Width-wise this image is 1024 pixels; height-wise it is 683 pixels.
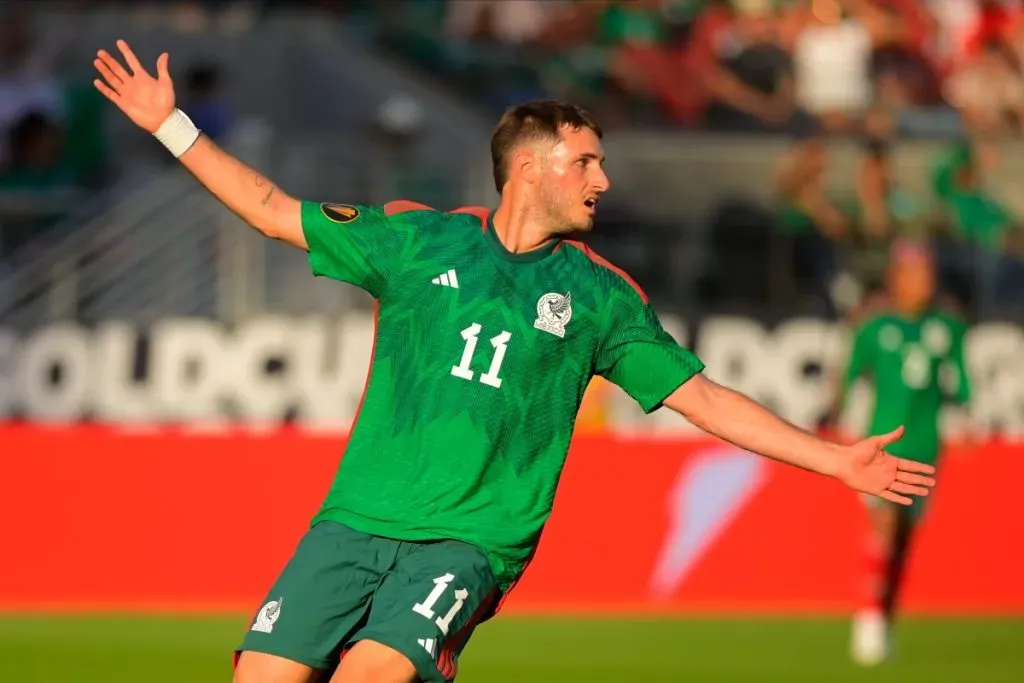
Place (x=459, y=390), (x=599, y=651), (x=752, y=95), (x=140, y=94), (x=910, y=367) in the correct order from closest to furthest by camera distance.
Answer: (x=459, y=390) → (x=140, y=94) → (x=599, y=651) → (x=910, y=367) → (x=752, y=95)

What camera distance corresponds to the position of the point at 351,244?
627cm

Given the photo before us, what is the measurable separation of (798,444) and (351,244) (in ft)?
5.12

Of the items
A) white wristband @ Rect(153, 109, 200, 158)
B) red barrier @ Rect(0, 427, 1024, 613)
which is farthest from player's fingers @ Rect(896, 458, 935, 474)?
red barrier @ Rect(0, 427, 1024, 613)

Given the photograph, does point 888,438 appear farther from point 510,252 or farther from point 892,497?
point 510,252

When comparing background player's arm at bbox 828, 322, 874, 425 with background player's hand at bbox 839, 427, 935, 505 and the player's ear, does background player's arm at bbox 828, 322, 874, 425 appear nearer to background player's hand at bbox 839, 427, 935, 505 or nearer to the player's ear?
background player's hand at bbox 839, 427, 935, 505

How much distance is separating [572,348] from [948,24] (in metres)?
16.7

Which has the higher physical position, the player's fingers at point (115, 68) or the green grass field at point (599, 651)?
the player's fingers at point (115, 68)

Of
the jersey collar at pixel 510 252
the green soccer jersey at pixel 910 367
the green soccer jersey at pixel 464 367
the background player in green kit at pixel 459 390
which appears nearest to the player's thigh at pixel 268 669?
the background player in green kit at pixel 459 390

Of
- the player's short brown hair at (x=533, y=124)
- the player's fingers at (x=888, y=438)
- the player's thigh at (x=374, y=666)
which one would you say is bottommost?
the player's thigh at (x=374, y=666)

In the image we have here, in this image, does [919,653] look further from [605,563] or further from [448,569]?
[448,569]

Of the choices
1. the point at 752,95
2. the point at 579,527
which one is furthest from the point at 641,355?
the point at 752,95

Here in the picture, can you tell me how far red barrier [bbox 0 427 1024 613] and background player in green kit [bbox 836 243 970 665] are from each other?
7.54ft

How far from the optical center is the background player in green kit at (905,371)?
555 inches

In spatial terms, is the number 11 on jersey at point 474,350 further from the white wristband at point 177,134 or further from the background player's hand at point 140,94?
the background player's hand at point 140,94
